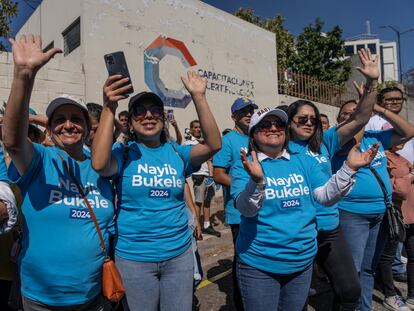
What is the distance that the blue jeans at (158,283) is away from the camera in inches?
83.9

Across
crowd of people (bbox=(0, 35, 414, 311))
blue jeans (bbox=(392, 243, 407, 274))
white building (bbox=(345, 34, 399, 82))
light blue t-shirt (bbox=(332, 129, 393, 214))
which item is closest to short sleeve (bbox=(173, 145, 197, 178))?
crowd of people (bbox=(0, 35, 414, 311))

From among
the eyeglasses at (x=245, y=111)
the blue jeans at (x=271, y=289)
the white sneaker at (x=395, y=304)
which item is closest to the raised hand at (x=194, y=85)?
the blue jeans at (x=271, y=289)

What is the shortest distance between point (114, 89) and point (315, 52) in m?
16.4

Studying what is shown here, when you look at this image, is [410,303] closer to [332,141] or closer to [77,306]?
[332,141]

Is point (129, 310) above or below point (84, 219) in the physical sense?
below

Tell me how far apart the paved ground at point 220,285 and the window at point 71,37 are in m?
4.40

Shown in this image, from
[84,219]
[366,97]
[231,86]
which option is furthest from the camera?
[231,86]

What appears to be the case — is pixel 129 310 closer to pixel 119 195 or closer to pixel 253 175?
pixel 119 195

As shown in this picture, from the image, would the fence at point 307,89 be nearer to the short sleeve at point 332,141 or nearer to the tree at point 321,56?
the tree at point 321,56

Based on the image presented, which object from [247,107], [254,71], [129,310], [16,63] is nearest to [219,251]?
[247,107]

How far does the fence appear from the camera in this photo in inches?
429

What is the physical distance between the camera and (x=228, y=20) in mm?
8750

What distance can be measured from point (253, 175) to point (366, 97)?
5.35 ft

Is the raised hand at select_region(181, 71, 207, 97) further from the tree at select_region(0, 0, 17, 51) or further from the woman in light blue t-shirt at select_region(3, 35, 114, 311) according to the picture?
the tree at select_region(0, 0, 17, 51)
